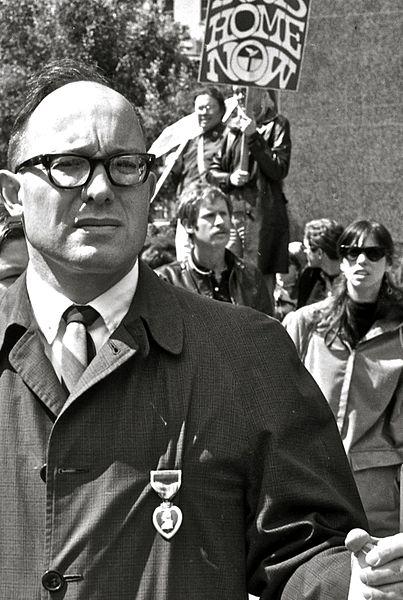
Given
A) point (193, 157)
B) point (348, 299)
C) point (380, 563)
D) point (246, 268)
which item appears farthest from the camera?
point (193, 157)

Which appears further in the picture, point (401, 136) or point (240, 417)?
point (401, 136)

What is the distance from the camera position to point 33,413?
111 inches

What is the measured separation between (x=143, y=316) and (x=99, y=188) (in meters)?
0.30

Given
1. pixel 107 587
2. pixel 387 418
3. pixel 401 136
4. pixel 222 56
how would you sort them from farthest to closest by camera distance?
1. pixel 401 136
2. pixel 222 56
3. pixel 387 418
4. pixel 107 587

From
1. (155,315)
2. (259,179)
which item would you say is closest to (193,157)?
(259,179)

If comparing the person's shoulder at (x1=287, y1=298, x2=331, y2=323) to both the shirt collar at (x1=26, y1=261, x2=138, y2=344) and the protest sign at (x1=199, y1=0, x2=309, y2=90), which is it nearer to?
the protest sign at (x1=199, y1=0, x2=309, y2=90)

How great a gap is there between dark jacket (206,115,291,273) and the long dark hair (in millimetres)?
2999

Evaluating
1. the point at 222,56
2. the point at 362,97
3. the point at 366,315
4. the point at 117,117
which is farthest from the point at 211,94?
the point at 117,117

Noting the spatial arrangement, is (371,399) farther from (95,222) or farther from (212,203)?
(95,222)

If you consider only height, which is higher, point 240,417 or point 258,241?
point 240,417

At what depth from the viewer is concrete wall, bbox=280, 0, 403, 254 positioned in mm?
11453

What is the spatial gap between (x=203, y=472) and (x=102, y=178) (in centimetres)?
65

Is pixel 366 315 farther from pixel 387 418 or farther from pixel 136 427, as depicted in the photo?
pixel 136 427

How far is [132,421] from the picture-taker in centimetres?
280
